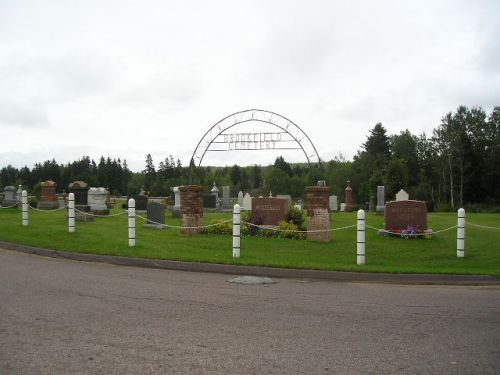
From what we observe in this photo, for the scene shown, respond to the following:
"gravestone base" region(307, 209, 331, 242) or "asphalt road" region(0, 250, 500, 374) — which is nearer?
"asphalt road" region(0, 250, 500, 374)

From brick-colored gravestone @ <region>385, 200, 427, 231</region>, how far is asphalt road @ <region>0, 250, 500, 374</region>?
8.04 m

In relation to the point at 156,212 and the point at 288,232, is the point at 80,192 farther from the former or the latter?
the point at 288,232

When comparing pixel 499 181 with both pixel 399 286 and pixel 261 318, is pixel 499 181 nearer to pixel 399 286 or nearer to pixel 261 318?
pixel 399 286

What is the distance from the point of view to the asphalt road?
4.64 metres

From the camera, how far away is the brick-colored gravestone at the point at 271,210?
18484mm

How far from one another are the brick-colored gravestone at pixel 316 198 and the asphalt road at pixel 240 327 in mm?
6504

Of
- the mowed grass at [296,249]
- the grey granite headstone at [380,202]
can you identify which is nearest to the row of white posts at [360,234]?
the mowed grass at [296,249]

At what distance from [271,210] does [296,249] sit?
14.9 feet

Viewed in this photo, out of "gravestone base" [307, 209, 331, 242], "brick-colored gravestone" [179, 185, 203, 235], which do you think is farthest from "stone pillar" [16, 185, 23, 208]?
"gravestone base" [307, 209, 331, 242]

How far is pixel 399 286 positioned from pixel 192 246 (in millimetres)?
6649

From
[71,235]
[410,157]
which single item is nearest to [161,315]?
[71,235]

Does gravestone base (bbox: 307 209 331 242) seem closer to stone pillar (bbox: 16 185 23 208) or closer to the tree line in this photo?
stone pillar (bbox: 16 185 23 208)

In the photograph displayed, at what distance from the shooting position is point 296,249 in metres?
14.1

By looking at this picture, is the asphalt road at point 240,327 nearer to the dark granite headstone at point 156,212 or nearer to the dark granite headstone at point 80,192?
the dark granite headstone at point 156,212
